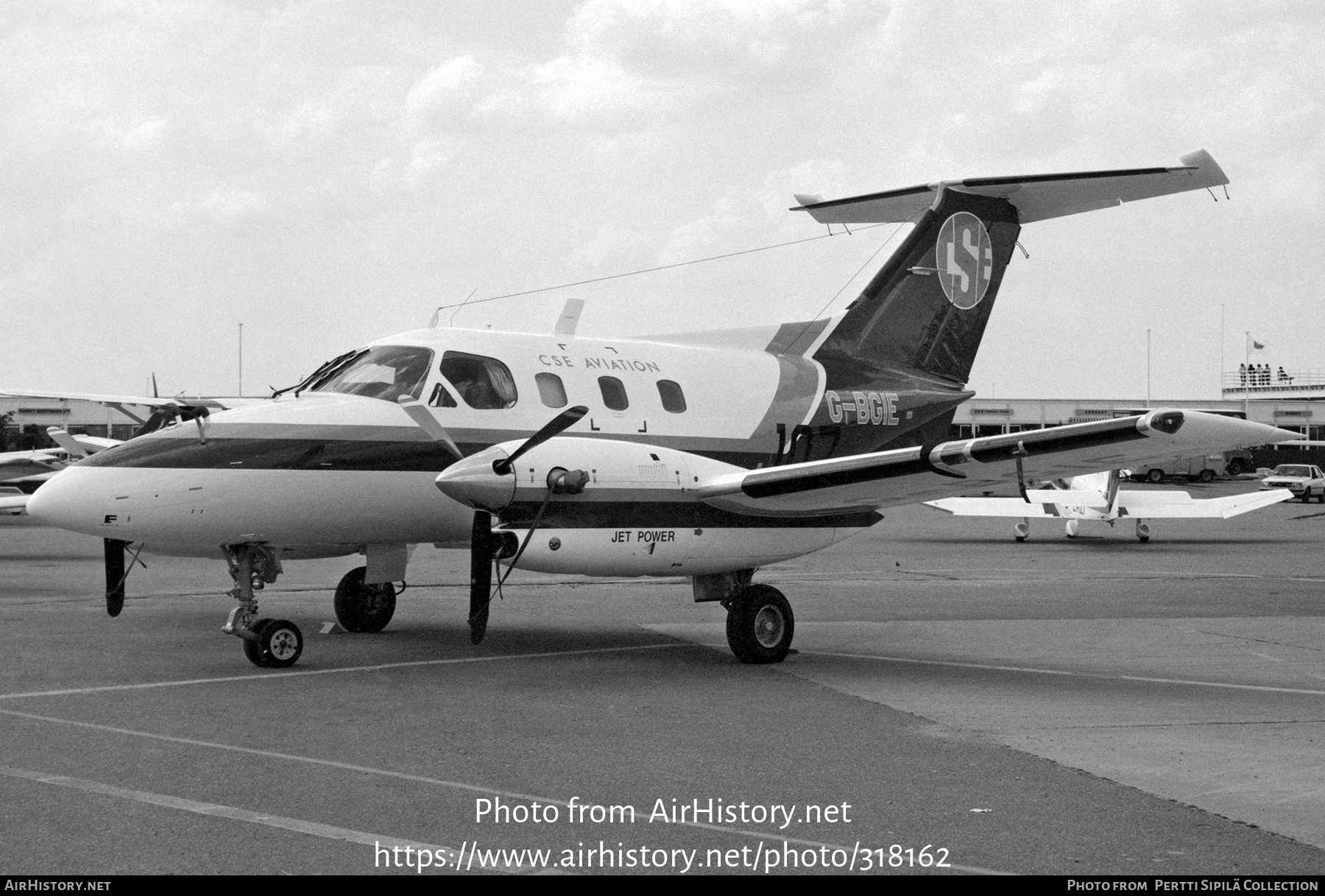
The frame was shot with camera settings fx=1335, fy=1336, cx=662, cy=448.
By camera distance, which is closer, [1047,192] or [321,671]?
[321,671]

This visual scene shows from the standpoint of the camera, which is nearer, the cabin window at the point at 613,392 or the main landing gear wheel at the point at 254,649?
the main landing gear wheel at the point at 254,649

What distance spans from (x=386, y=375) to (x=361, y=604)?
121 inches

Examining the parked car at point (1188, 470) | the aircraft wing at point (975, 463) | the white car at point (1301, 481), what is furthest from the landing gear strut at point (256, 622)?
the parked car at point (1188, 470)

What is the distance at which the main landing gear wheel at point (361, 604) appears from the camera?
44.9ft

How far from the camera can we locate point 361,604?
45.0ft

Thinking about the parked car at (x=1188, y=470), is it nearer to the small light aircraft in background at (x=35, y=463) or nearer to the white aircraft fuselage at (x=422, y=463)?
the small light aircraft in background at (x=35, y=463)

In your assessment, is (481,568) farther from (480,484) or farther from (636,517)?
(636,517)

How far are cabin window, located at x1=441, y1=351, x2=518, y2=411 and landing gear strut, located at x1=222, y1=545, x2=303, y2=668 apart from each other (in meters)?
2.14

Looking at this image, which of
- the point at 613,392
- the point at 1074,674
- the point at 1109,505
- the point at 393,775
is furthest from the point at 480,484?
the point at 1109,505

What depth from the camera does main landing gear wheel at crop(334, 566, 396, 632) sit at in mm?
13680

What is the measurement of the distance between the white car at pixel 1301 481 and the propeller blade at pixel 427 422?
5128cm

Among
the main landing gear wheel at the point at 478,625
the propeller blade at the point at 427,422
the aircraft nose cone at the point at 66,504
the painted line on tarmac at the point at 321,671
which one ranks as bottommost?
the painted line on tarmac at the point at 321,671

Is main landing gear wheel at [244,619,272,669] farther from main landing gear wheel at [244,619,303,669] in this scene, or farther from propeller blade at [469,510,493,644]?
propeller blade at [469,510,493,644]

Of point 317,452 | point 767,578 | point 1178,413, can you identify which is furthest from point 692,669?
point 767,578
